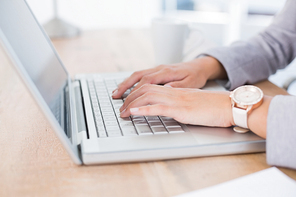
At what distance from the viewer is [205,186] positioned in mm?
423

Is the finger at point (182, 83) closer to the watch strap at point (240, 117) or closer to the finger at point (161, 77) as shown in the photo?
the finger at point (161, 77)

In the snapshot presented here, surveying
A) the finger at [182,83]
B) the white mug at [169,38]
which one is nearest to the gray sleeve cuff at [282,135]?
the finger at [182,83]

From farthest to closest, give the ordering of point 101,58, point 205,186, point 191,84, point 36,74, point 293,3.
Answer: point 101,58 → point 293,3 → point 191,84 → point 36,74 → point 205,186

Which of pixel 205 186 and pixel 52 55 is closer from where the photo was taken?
pixel 205 186

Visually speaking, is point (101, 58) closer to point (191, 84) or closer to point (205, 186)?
point (191, 84)

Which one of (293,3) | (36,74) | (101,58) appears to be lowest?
(101,58)

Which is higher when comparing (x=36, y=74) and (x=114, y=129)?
(x=36, y=74)

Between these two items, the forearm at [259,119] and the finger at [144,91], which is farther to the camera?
the finger at [144,91]

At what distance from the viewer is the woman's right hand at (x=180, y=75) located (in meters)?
0.70

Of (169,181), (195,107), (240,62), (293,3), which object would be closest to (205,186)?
(169,181)

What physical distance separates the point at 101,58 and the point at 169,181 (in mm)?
724

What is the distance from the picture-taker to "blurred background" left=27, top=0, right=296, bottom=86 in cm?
304

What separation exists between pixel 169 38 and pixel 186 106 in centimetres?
41

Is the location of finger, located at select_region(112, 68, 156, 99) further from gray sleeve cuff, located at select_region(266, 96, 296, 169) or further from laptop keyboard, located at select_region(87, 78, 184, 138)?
gray sleeve cuff, located at select_region(266, 96, 296, 169)
